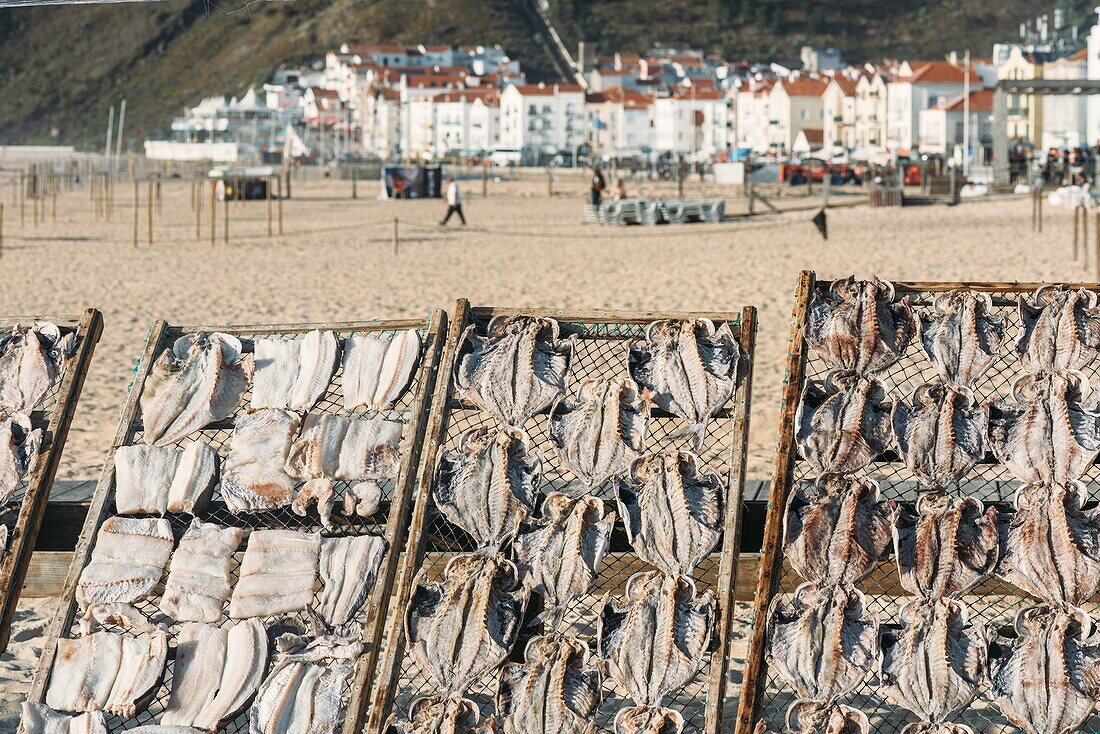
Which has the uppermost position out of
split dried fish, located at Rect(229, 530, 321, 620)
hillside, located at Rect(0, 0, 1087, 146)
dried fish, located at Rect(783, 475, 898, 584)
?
hillside, located at Rect(0, 0, 1087, 146)

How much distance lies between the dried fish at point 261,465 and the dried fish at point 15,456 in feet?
1.59

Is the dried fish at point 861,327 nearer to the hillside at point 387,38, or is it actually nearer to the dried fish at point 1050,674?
the dried fish at point 1050,674

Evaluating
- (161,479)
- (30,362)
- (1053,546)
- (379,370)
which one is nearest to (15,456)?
(30,362)

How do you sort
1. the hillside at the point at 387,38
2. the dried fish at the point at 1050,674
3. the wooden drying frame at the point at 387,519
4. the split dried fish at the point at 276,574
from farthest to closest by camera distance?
1. the hillside at the point at 387,38
2. the split dried fish at the point at 276,574
3. the wooden drying frame at the point at 387,519
4. the dried fish at the point at 1050,674

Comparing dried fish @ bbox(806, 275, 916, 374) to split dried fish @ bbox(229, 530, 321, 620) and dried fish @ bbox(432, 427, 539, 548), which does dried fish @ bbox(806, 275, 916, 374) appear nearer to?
dried fish @ bbox(432, 427, 539, 548)

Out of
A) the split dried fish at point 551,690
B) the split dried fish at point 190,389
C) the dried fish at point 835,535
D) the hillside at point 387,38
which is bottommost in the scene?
the split dried fish at point 551,690

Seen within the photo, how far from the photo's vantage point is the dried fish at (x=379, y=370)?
3559 mm

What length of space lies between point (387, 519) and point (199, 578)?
0.47m

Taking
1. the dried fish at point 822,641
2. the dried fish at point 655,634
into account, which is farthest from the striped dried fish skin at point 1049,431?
the dried fish at point 655,634

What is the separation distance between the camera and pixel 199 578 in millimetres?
3365

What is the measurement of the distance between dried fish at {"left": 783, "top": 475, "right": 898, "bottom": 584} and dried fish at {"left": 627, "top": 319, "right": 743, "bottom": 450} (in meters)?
0.30

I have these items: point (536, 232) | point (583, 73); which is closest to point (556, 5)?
point (583, 73)

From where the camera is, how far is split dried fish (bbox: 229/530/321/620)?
10.9 ft

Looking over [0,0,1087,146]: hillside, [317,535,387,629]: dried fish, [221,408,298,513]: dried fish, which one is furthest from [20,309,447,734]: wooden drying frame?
[0,0,1087,146]: hillside
